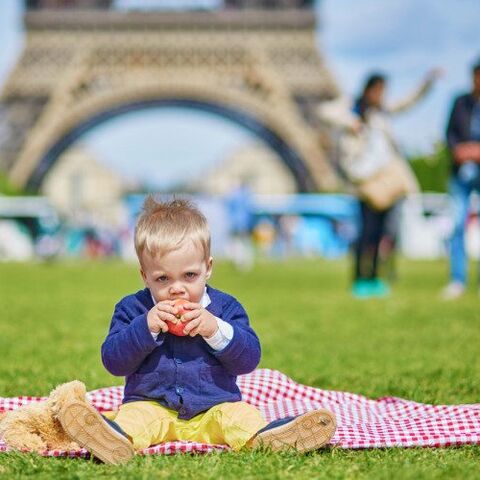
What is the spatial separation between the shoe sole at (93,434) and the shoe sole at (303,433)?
38 cm

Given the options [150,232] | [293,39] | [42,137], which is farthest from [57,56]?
[150,232]

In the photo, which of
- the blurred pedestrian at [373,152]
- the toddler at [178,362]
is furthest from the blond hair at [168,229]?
the blurred pedestrian at [373,152]

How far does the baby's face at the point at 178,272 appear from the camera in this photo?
104 inches

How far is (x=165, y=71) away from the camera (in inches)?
1344

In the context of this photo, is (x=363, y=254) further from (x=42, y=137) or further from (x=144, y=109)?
(x=144, y=109)

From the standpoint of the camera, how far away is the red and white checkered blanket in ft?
9.06

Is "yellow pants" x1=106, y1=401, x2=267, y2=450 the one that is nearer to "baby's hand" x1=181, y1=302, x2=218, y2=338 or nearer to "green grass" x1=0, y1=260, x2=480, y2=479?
"green grass" x1=0, y1=260, x2=480, y2=479

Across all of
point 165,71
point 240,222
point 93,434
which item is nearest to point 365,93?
point 93,434

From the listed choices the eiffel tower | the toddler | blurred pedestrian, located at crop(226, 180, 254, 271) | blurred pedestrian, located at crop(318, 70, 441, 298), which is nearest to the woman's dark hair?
blurred pedestrian, located at crop(318, 70, 441, 298)

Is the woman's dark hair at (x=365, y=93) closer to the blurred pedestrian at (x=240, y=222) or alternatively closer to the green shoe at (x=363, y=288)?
the green shoe at (x=363, y=288)

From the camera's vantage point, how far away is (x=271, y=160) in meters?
72.1

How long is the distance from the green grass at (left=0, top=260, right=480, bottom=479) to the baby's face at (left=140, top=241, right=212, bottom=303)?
44 centimetres

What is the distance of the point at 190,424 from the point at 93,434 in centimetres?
36

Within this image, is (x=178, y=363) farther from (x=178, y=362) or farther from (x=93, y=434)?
(x=93, y=434)
